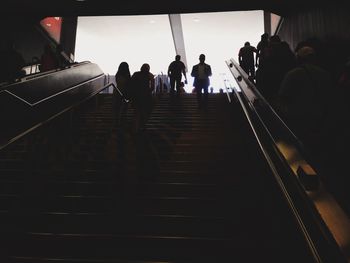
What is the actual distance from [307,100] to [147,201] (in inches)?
72.0

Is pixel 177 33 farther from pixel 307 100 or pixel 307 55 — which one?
pixel 307 100

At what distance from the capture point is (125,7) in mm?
10102

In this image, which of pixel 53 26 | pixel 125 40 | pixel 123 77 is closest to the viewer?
pixel 123 77

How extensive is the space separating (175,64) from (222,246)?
6.43 meters

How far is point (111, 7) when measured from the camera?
10117 mm

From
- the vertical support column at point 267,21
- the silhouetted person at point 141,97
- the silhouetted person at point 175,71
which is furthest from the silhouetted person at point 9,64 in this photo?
the vertical support column at point 267,21

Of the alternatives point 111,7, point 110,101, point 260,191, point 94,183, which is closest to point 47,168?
point 94,183

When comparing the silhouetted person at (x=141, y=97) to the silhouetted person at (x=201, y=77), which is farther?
the silhouetted person at (x=201, y=77)

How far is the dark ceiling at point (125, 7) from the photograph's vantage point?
31.6 feet

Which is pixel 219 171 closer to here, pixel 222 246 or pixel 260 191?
pixel 260 191

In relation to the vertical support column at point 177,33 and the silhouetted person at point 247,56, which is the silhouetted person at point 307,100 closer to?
the silhouetted person at point 247,56

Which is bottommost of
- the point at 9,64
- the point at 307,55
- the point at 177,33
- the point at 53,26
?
the point at 307,55

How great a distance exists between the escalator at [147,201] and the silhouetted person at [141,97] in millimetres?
297

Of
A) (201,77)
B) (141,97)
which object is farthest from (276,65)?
(201,77)
